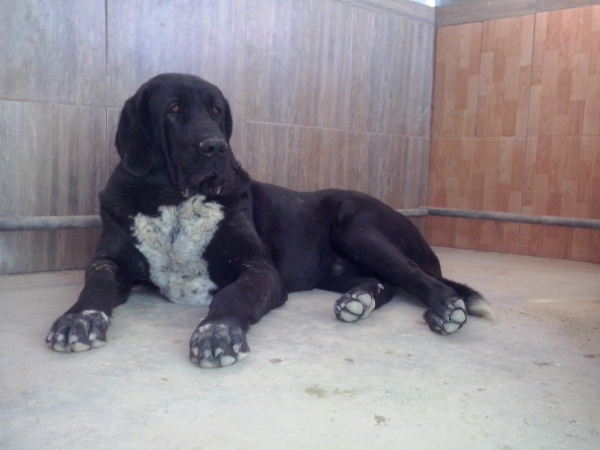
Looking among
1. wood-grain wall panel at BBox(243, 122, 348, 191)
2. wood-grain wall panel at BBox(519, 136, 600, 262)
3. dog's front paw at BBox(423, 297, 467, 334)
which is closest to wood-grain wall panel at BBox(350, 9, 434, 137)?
wood-grain wall panel at BBox(243, 122, 348, 191)

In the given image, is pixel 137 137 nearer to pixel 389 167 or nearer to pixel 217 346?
pixel 217 346

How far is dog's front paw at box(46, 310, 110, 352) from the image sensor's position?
2.13 meters

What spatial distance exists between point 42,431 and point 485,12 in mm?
5015

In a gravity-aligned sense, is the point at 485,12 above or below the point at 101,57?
above

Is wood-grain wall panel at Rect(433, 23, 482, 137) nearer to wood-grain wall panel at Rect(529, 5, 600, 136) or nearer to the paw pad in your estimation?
wood-grain wall panel at Rect(529, 5, 600, 136)

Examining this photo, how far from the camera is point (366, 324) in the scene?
2.71 meters

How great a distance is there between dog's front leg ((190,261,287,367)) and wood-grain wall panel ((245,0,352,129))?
2.01 meters

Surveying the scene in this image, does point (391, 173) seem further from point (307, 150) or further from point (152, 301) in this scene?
point (152, 301)

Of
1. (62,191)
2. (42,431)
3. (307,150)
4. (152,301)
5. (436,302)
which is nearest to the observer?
(42,431)

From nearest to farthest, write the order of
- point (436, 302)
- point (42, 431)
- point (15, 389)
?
point (42, 431), point (15, 389), point (436, 302)

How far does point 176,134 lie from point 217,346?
3.90 ft

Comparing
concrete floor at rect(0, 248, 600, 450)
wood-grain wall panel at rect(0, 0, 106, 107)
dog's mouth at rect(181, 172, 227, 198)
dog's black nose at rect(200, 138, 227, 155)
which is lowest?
concrete floor at rect(0, 248, 600, 450)

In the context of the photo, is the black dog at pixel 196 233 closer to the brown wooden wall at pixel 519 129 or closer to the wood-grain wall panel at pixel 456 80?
the brown wooden wall at pixel 519 129

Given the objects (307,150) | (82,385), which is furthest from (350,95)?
(82,385)
